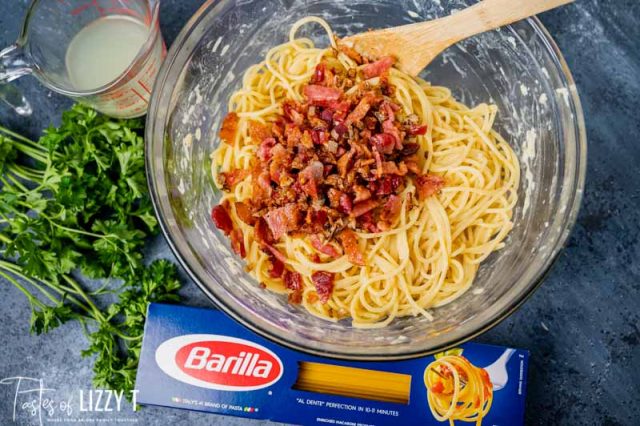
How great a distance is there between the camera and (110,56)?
3.45 m

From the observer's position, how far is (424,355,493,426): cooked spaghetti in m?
3.17

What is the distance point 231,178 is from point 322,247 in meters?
0.62

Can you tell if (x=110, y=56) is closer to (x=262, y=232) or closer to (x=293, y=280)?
(x=262, y=232)

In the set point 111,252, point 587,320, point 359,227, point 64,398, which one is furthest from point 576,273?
point 64,398

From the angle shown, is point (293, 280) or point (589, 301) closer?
point (293, 280)

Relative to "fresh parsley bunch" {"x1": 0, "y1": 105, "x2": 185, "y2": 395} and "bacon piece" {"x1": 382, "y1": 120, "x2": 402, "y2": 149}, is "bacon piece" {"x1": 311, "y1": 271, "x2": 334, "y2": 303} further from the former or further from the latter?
"fresh parsley bunch" {"x1": 0, "y1": 105, "x2": 185, "y2": 395}

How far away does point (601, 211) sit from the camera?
343 centimetres

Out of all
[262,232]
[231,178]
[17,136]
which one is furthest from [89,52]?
[262,232]

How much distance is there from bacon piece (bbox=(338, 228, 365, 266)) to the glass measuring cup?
4.73 feet

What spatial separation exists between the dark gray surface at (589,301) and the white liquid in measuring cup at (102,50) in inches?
40.8

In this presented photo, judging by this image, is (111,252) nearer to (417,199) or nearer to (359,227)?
(359,227)

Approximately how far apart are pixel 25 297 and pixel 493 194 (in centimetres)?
280

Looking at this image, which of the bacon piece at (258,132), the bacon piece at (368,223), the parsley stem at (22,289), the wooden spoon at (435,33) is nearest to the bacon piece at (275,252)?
the bacon piece at (368,223)

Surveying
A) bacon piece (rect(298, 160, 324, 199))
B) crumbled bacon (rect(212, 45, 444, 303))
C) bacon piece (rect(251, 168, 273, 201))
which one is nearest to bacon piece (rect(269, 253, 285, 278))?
crumbled bacon (rect(212, 45, 444, 303))
